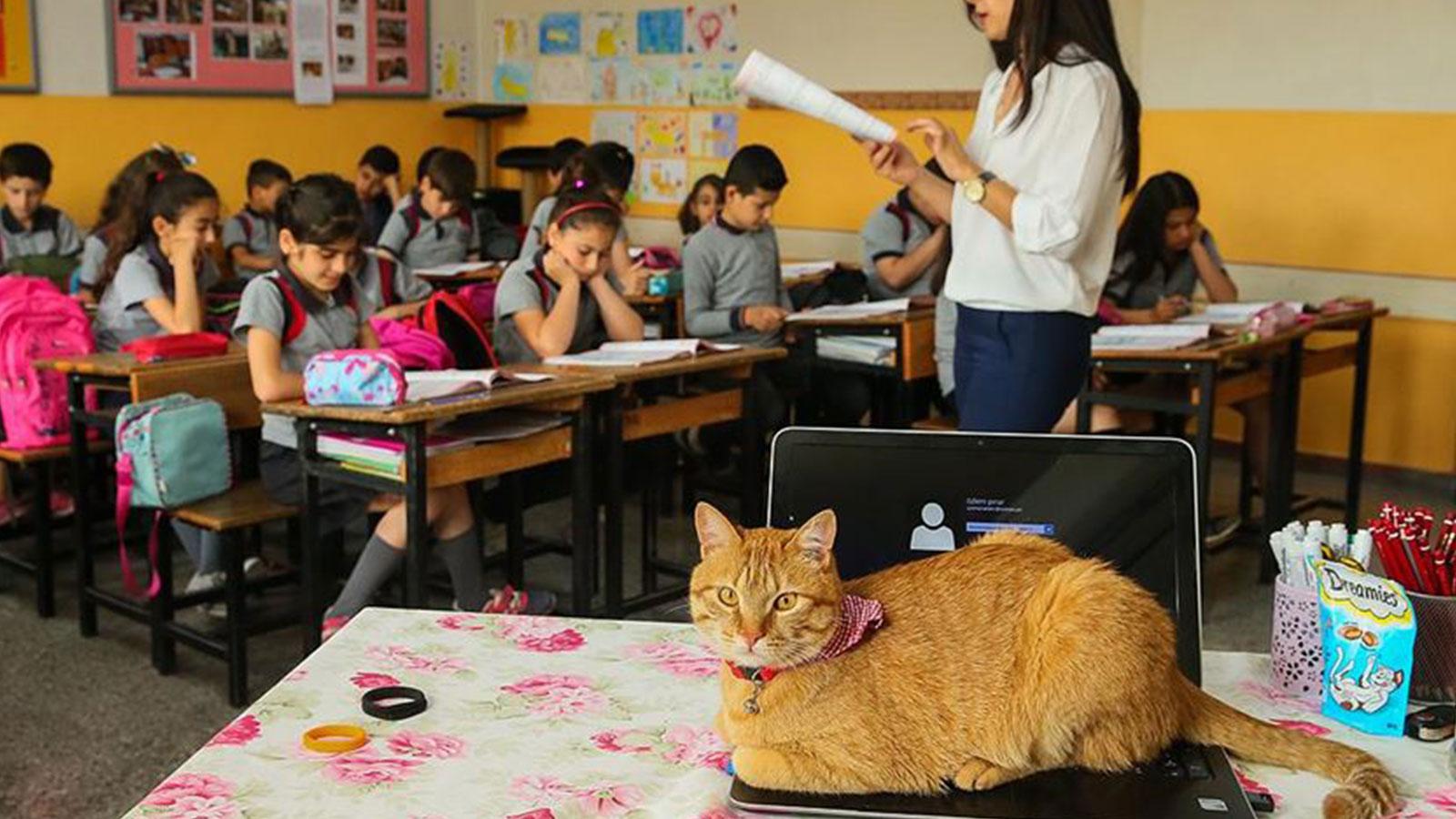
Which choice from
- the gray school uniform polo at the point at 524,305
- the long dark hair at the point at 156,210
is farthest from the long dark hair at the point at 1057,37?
the long dark hair at the point at 156,210

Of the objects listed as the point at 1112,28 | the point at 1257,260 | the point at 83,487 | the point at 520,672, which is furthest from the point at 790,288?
the point at 520,672

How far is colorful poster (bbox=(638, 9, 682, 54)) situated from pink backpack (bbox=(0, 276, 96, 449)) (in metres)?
4.04

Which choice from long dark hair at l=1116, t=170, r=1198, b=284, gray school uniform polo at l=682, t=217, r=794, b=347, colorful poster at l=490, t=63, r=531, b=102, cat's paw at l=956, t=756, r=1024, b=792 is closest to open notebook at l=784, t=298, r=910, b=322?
gray school uniform polo at l=682, t=217, r=794, b=347

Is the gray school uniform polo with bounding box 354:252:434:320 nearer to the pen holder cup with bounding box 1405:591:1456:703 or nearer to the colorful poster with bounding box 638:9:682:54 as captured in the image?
the pen holder cup with bounding box 1405:591:1456:703

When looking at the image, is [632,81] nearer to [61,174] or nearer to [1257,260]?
[61,174]

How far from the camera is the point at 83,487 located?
372 cm

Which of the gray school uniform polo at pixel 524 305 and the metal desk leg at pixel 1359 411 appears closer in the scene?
the gray school uniform polo at pixel 524 305

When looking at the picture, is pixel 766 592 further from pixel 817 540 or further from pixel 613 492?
pixel 613 492

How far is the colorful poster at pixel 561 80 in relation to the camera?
7.86 metres

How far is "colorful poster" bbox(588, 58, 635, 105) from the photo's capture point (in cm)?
762

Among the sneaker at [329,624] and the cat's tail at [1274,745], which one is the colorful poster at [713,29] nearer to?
the sneaker at [329,624]

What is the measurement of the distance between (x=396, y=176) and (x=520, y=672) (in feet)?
21.6

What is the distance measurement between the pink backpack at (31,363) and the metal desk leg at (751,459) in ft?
5.39

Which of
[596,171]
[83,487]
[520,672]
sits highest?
[596,171]
